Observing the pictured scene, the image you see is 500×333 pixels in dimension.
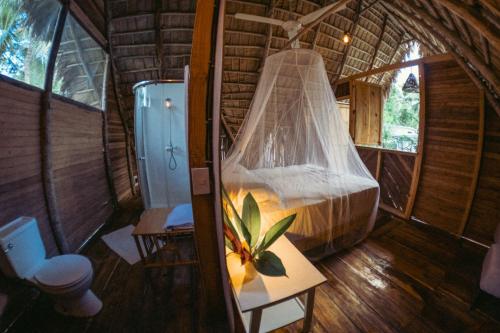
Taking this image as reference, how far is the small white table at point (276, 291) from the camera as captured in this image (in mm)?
1132

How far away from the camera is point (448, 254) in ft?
7.61

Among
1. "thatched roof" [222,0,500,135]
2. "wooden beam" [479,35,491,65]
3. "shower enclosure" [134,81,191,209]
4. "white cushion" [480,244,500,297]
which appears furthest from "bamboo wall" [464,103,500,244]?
"shower enclosure" [134,81,191,209]

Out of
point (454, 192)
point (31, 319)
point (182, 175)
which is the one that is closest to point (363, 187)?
point (454, 192)

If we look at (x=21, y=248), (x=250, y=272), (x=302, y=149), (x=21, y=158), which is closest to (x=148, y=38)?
(x=21, y=158)

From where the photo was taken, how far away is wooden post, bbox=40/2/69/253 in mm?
1923

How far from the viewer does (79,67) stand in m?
2.65

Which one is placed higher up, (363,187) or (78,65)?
(78,65)

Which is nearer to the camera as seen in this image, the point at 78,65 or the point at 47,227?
the point at 47,227

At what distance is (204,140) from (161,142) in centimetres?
190

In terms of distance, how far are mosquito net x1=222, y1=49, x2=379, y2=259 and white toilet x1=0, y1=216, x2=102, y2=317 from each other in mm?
1424

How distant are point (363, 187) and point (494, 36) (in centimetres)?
157

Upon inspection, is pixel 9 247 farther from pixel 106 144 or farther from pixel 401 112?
pixel 401 112

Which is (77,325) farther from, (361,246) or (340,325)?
(361,246)

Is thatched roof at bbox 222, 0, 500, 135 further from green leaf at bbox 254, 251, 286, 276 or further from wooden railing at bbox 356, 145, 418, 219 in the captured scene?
green leaf at bbox 254, 251, 286, 276
